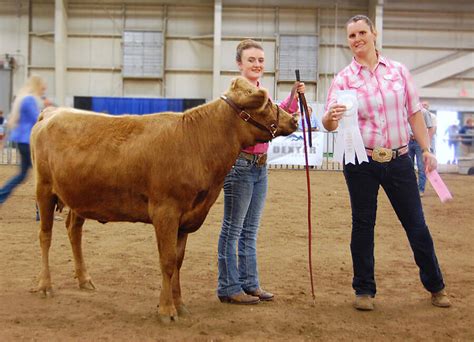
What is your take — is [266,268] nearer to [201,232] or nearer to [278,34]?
[201,232]

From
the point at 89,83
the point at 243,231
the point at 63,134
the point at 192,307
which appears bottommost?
the point at 192,307

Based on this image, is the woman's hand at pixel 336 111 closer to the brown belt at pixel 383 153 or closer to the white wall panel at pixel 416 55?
the brown belt at pixel 383 153

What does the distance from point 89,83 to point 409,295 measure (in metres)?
25.3

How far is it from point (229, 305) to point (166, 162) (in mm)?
1390

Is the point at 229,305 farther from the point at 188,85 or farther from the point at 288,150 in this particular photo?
the point at 188,85

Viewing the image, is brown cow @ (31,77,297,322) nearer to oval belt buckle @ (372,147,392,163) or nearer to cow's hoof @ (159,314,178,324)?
cow's hoof @ (159,314,178,324)

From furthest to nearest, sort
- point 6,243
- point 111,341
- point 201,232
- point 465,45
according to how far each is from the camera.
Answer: point 465,45 < point 201,232 < point 6,243 < point 111,341

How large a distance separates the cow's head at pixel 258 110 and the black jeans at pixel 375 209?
808 millimetres

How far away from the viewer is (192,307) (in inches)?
174

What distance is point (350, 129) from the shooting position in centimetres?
432

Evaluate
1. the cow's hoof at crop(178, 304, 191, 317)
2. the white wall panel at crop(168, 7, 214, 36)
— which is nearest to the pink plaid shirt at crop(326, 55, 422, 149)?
the cow's hoof at crop(178, 304, 191, 317)

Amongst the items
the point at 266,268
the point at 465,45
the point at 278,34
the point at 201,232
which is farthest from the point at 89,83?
the point at 266,268

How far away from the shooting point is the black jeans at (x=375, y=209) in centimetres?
444

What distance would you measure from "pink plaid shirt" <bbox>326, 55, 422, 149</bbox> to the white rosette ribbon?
0.10 meters
